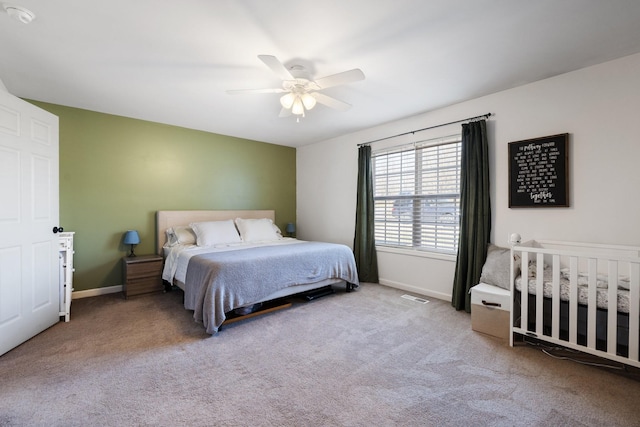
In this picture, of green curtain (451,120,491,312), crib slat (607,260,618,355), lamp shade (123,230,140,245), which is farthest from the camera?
lamp shade (123,230,140,245)

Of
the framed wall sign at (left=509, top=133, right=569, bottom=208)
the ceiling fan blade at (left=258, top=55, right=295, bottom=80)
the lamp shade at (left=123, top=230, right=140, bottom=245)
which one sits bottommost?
the lamp shade at (left=123, top=230, right=140, bottom=245)

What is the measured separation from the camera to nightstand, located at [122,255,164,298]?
11.9ft

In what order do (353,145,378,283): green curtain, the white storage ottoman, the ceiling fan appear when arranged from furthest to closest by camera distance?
(353,145,378,283): green curtain → the white storage ottoman → the ceiling fan

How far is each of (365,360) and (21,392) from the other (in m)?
2.27

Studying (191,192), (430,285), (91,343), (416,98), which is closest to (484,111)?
(416,98)

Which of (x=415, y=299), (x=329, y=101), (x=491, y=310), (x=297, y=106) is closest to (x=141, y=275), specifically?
(x=297, y=106)

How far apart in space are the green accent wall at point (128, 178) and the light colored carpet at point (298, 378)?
1.24 meters

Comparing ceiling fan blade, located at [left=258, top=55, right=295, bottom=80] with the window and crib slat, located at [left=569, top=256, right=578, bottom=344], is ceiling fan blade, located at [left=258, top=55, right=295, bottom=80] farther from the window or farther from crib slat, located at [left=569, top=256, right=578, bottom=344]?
crib slat, located at [left=569, top=256, right=578, bottom=344]

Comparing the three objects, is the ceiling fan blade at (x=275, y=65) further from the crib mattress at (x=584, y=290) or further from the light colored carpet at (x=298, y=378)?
the crib mattress at (x=584, y=290)

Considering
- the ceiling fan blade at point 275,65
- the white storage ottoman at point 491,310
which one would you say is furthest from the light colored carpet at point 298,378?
the ceiling fan blade at point 275,65

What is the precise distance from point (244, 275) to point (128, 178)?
8.41 ft

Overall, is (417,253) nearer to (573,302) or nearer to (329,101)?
(573,302)

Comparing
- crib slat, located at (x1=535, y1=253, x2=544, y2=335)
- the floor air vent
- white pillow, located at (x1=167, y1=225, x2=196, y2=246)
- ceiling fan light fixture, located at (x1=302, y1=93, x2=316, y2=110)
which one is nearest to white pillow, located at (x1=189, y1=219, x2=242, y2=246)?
white pillow, located at (x1=167, y1=225, x2=196, y2=246)

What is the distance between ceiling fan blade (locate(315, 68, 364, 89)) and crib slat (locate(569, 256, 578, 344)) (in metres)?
2.10
